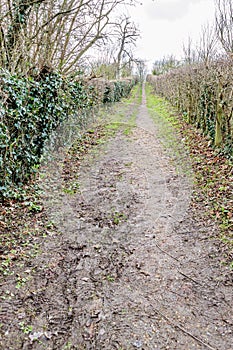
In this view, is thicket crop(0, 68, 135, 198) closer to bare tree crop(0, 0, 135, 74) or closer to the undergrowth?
bare tree crop(0, 0, 135, 74)

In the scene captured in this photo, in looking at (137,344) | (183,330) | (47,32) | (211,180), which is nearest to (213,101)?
(211,180)

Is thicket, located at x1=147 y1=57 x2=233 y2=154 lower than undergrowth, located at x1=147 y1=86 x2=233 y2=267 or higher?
higher

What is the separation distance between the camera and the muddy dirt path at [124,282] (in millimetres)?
2863

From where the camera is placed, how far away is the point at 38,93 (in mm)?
6578

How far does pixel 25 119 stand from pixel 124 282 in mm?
3755

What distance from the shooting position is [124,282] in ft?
11.9

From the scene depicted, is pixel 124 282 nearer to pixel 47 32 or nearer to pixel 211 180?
pixel 211 180

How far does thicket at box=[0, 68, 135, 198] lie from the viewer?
5094 mm

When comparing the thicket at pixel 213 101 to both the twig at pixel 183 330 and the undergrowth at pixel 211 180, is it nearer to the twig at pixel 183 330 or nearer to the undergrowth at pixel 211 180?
the undergrowth at pixel 211 180

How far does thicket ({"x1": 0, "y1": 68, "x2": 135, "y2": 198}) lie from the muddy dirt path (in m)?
0.89

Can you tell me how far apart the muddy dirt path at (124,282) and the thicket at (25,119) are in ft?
2.92

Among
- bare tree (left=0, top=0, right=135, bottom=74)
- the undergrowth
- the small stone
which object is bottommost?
the small stone

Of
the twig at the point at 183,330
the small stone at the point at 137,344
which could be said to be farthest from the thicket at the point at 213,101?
the small stone at the point at 137,344

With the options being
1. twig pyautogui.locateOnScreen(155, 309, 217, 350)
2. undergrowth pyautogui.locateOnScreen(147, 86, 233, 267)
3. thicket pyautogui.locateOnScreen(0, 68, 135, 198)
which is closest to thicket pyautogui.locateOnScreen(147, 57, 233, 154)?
undergrowth pyautogui.locateOnScreen(147, 86, 233, 267)
